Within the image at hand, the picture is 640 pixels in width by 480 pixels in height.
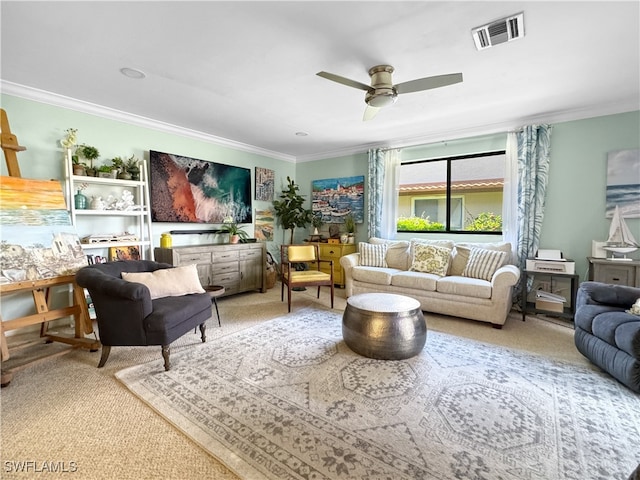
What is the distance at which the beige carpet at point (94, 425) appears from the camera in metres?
1.44

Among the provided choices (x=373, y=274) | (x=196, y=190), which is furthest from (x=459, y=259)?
(x=196, y=190)

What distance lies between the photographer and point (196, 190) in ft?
14.8

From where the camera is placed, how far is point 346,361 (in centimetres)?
251

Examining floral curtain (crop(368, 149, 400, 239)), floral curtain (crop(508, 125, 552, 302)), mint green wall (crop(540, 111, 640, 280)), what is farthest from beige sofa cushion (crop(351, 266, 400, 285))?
mint green wall (crop(540, 111, 640, 280))

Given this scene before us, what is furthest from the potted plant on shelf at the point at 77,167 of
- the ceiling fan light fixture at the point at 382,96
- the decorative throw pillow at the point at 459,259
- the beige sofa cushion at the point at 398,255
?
the decorative throw pillow at the point at 459,259

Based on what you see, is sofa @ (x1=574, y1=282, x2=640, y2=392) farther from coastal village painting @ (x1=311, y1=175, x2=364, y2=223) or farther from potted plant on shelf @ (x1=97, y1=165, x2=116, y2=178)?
potted plant on shelf @ (x1=97, y1=165, x2=116, y2=178)

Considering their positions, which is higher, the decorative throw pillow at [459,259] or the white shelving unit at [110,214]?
the white shelving unit at [110,214]

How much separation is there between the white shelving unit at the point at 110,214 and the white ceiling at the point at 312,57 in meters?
0.91

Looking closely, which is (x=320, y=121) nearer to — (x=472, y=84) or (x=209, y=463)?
(x=472, y=84)

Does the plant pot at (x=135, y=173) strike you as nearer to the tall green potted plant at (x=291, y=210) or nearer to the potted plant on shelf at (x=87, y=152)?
the potted plant on shelf at (x=87, y=152)

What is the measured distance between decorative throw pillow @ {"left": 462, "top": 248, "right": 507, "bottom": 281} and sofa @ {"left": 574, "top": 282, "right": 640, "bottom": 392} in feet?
3.55

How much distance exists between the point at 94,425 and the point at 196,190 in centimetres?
→ 342

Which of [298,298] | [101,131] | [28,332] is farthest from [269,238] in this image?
[28,332]

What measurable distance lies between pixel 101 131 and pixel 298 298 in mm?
3444
